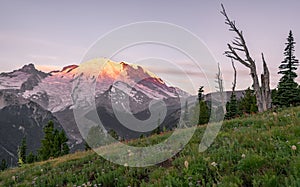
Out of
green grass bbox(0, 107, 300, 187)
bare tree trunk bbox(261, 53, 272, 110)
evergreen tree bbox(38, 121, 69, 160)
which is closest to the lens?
green grass bbox(0, 107, 300, 187)

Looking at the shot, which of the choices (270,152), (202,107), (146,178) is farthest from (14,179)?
(202,107)

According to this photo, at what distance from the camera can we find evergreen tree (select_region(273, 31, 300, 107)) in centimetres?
3303

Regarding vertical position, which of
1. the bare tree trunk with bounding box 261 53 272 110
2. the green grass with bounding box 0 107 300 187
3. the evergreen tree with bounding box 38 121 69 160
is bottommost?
the evergreen tree with bounding box 38 121 69 160

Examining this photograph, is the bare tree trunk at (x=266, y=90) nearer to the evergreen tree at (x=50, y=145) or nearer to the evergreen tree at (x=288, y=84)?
the evergreen tree at (x=288, y=84)

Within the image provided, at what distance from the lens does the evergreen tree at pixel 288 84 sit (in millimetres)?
33031

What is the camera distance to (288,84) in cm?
3350

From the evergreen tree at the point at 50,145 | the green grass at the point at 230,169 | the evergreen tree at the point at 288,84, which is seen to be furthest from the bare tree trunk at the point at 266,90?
the evergreen tree at the point at 50,145

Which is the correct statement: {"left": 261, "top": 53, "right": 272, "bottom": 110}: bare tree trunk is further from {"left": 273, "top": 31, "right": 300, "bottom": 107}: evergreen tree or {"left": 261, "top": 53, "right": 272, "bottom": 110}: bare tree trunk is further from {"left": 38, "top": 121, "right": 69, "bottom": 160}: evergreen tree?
{"left": 38, "top": 121, "right": 69, "bottom": 160}: evergreen tree

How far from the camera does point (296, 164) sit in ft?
15.4

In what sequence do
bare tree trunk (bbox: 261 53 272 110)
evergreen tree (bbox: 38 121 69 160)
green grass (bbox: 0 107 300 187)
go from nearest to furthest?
green grass (bbox: 0 107 300 187)
bare tree trunk (bbox: 261 53 272 110)
evergreen tree (bbox: 38 121 69 160)

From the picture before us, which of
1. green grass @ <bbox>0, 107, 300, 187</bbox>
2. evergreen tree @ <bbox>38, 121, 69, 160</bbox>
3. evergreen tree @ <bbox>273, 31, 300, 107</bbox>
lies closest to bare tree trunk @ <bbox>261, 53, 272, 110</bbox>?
evergreen tree @ <bbox>273, 31, 300, 107</bbox>

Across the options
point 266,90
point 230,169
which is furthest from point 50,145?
point 230,169

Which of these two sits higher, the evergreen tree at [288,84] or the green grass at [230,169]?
the evergreen tree at [288,84]

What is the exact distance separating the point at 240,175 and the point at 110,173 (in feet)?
10.8
